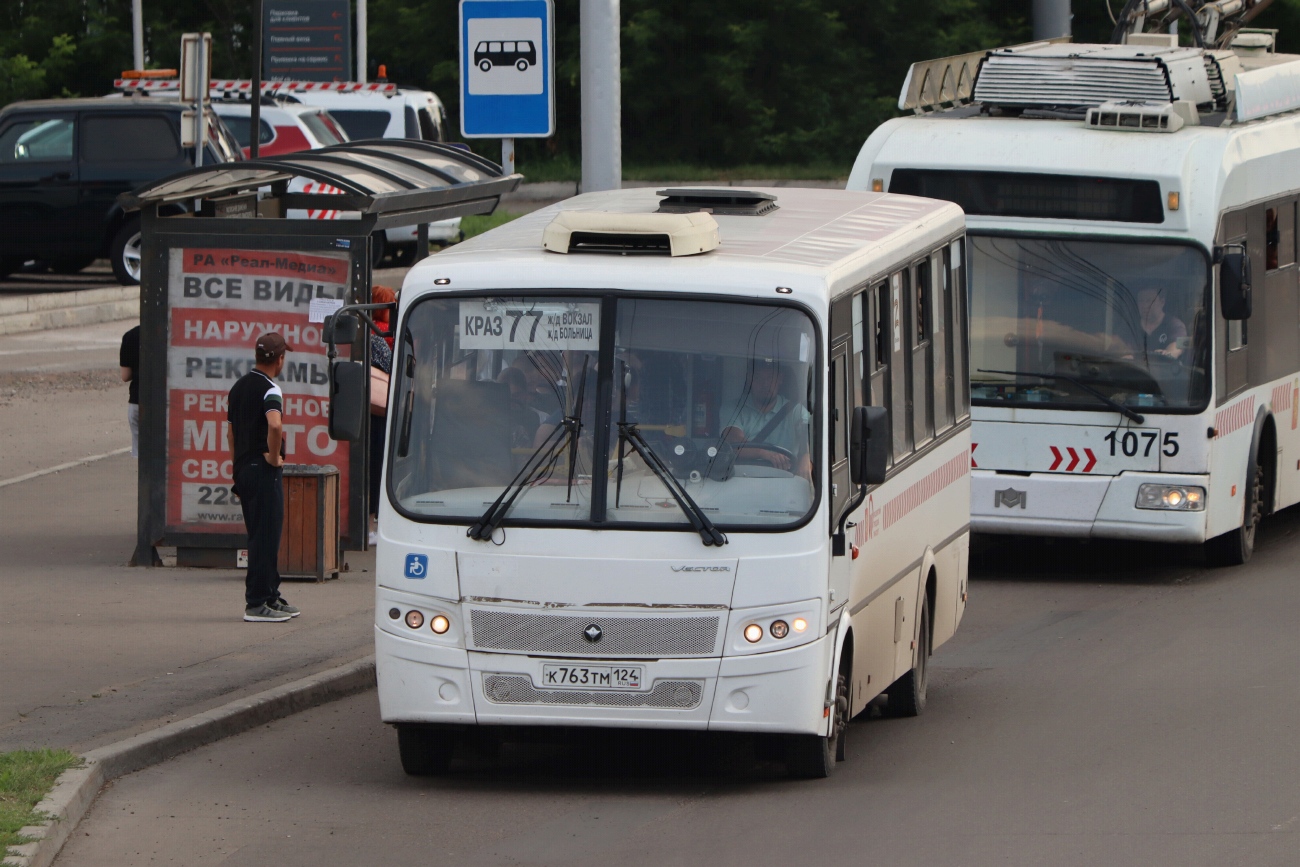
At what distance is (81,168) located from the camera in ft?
99.2

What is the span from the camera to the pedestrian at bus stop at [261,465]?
12711mm

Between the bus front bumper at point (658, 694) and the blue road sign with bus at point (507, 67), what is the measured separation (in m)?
5.41

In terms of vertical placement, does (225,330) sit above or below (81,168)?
below

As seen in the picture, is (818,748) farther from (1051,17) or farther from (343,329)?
(1051,17)

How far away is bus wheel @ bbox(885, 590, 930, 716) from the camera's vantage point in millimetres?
11141

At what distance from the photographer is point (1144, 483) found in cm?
1516

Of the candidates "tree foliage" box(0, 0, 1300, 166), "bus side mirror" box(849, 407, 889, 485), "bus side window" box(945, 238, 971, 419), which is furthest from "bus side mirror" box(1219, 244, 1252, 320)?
"tree foliage" box(0, 0, 1300, 166)

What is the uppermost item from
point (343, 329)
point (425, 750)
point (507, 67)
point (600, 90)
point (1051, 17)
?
point (1051, 17)

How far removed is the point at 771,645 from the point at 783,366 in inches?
43.4

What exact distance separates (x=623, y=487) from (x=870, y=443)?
3.29 feet

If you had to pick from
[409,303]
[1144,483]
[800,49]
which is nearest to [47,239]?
[1144,483]

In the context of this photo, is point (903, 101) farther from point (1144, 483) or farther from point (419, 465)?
point (419, 465)

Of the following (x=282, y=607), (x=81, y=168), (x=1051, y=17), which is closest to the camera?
(x=282, y=607)

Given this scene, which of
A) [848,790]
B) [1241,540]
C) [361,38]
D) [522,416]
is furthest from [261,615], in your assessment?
[361,38]
